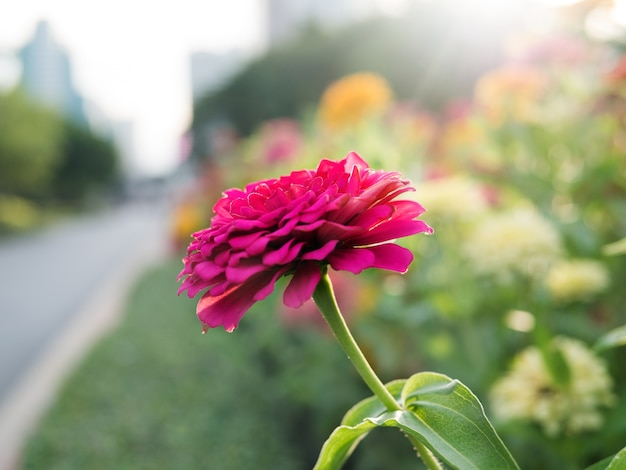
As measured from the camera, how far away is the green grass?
286 centimetres

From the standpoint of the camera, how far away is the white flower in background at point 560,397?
1.25 meters

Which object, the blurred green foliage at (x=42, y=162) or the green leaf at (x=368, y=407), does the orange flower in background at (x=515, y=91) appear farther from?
the blurred green foliage at (x=42, y=162)

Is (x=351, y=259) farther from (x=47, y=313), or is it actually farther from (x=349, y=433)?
(x=47, y=313)

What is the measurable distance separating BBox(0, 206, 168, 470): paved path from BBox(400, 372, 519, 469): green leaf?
3.01 metres

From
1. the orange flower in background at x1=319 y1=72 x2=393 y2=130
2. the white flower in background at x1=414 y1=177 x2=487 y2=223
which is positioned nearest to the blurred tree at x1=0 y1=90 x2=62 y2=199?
the orange flower in background at x1=319 y1=72 x2=393 y2=130

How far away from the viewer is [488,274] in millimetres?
1501

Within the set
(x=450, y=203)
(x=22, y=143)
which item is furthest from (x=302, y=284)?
(x=22, y=143)

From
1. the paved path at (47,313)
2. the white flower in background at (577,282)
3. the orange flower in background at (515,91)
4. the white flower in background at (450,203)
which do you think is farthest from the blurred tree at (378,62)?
the white flower in background at (577,282)

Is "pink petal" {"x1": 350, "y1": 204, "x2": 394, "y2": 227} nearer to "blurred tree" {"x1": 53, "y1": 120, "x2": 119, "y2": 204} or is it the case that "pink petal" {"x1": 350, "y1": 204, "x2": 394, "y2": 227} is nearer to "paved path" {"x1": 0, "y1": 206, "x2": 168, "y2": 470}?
"paved path" {"x1": 0, "y1": 206, "x2": 168, "y2": 470}

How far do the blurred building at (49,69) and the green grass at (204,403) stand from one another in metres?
120

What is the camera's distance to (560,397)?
4.13 ft

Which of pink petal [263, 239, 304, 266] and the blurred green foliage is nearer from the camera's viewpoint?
pink petal [263, 239, 304, 266]

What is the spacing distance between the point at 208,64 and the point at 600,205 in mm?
55645

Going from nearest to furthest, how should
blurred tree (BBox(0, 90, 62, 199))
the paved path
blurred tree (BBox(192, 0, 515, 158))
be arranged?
1. the paved path
2. blurred tree (BBox(192, 0, 515, 158))
3. blurred tree (BBox(0, 90, 62, 199))
